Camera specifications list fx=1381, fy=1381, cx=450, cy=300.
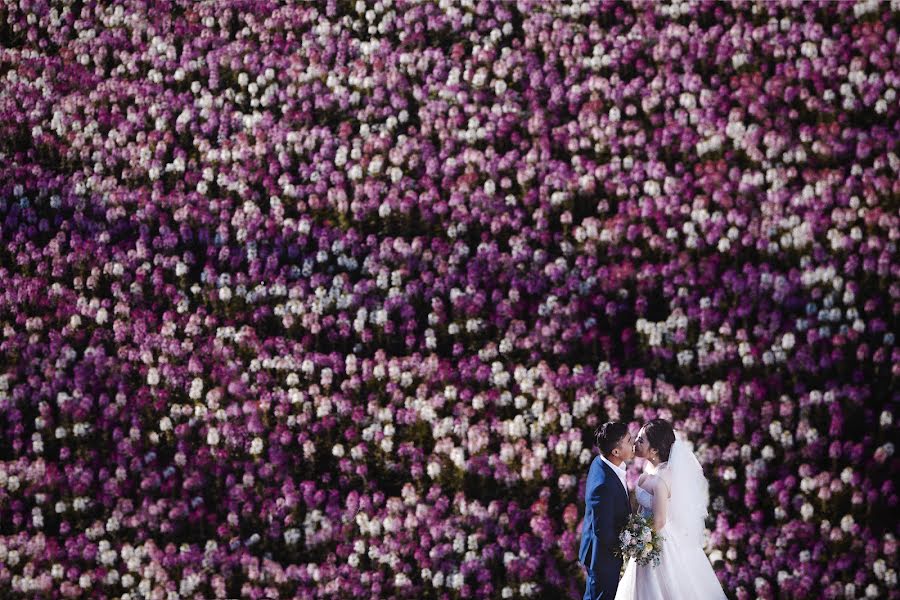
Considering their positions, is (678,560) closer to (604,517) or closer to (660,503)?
(660,503)

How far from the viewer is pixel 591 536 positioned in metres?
6.67

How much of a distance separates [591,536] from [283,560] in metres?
2.22

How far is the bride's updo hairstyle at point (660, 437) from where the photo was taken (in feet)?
21.9

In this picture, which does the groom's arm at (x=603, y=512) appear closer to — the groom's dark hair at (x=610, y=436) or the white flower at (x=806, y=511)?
the groom's dark hair at (x=610, y=436)

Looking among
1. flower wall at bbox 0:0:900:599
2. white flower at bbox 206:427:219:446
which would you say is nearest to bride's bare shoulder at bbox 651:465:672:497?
flower wall at bbox 0:0:900:599

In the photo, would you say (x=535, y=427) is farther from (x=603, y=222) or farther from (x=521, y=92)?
(x=521, y=92)

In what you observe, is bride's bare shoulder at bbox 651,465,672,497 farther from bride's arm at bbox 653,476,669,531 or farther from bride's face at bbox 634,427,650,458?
bride's face at bbox 634,427,650,458

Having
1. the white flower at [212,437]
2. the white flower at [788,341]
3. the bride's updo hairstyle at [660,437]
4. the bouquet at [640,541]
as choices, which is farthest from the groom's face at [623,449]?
the white flower at [212,437]

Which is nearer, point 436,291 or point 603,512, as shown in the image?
point 603,512

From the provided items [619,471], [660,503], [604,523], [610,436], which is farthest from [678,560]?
[610,436]

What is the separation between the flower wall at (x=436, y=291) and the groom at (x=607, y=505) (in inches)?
42.6

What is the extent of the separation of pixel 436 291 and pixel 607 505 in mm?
3133

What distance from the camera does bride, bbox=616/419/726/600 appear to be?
6637 mm

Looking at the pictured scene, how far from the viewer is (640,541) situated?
21.6 feet
